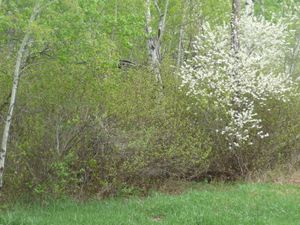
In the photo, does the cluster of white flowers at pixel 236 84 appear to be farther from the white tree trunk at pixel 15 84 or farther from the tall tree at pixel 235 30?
the white tree trunk at pixel 15 84

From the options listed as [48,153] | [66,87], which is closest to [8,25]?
[66,87]

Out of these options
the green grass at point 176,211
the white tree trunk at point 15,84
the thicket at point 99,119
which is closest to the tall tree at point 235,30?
the thicket at point 99,119

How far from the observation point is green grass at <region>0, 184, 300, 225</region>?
905 cm

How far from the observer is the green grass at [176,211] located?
905cm

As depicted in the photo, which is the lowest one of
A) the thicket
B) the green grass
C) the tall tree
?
the green grass

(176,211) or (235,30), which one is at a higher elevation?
(235,30)

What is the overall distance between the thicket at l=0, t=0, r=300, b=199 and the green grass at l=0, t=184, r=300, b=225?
35.7 inches

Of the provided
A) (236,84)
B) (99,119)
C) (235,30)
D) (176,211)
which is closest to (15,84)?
(99,119)

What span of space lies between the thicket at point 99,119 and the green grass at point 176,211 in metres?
0.91

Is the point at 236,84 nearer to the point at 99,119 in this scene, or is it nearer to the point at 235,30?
the point at 235,30

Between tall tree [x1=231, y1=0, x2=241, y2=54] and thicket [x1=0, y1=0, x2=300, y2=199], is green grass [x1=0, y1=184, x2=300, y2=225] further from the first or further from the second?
tall tree [x1=231, y1=0, x2=241, y2=54]

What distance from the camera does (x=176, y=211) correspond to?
388 inches

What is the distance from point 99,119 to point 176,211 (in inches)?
115

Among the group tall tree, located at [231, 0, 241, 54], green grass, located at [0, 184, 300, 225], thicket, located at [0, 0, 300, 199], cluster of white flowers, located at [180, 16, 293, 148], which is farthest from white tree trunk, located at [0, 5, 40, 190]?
tall tree, located at [231, 0, 241, 54]
